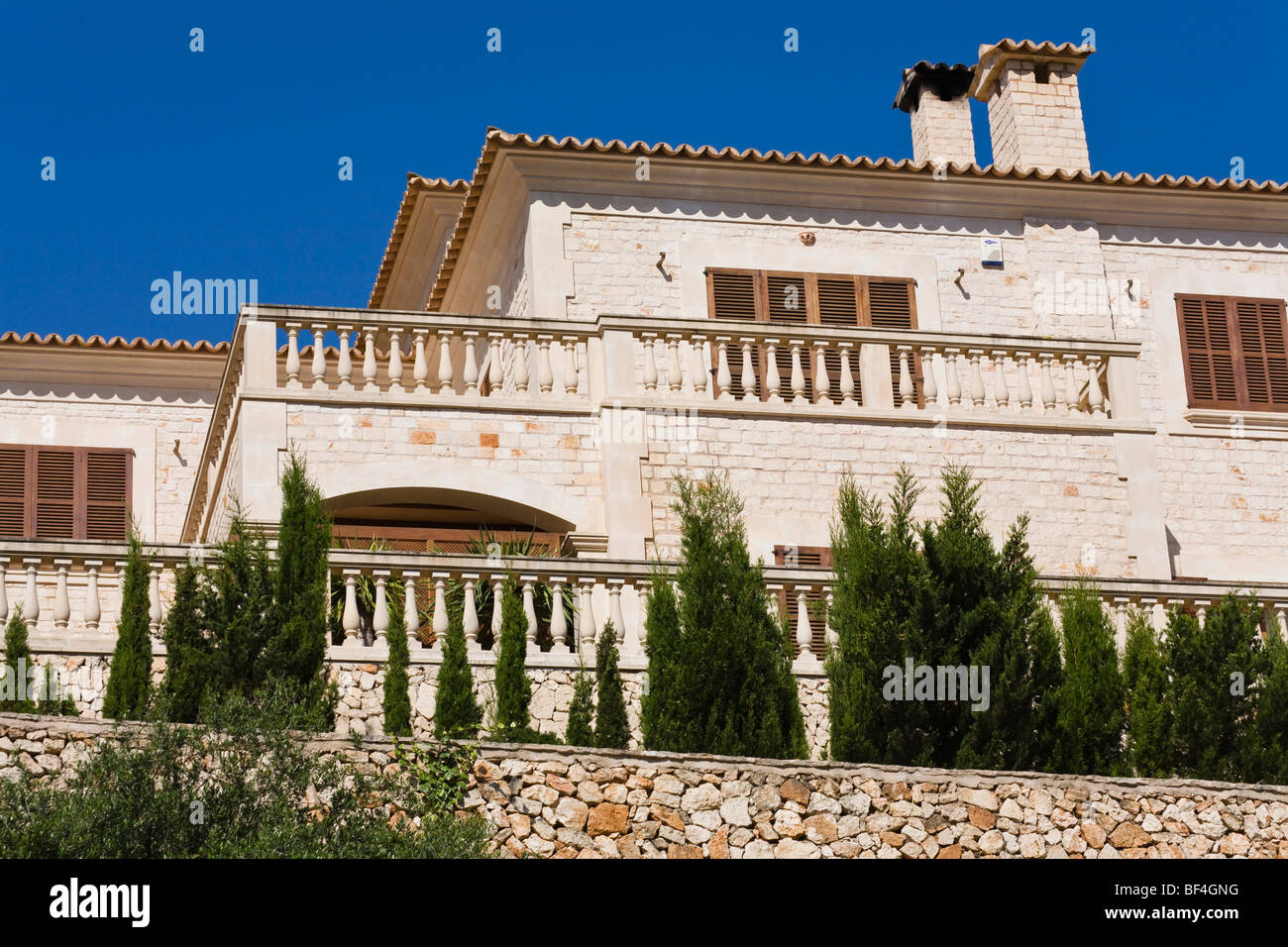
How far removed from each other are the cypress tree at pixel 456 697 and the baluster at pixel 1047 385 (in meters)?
6.85

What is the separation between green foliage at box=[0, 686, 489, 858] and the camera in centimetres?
1069

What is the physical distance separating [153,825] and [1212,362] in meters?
13.5

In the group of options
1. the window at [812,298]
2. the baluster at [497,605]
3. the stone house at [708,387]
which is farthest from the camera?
the window at [812,298]

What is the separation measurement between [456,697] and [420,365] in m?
4.28

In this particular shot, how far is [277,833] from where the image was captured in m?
10.8

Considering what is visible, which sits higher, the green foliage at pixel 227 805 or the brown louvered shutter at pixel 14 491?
the brown louvered shutter at pixel 14 491

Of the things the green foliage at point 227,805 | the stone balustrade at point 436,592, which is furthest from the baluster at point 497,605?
the green foliage at point 227,805

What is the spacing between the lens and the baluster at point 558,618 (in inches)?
573

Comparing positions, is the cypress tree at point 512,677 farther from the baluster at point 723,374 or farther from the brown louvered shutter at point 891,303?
the brown louvered shutter at point 891,303

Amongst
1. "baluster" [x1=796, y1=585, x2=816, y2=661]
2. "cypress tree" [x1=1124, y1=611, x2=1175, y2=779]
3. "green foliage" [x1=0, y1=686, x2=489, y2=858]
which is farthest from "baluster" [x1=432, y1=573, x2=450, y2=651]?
"cypress tree" [x1=1124, y1=611, x2=1175, y2=779]

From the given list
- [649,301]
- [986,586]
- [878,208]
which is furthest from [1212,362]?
[986,586]

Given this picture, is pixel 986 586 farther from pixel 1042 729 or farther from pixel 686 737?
pixel 686 737

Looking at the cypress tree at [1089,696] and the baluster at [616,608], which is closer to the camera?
the cypress tree at [1089,696]

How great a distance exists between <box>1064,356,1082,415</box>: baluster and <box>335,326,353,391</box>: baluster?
21.5 ft
